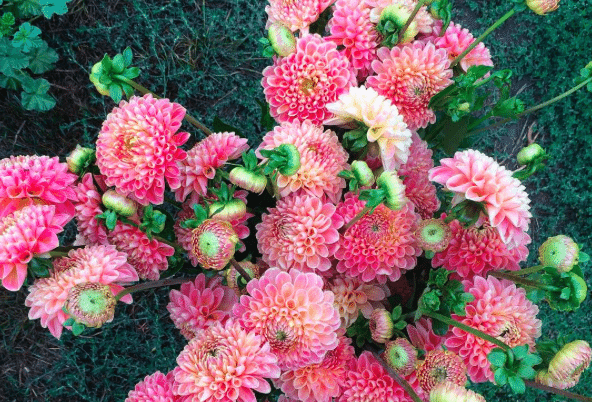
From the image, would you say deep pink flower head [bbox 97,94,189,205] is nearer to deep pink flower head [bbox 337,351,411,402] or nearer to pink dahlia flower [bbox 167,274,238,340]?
pink dahlia flower [bbox 167,274,238,340]

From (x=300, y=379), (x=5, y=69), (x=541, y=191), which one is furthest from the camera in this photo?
(x=541, y=191)

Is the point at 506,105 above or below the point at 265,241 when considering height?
above

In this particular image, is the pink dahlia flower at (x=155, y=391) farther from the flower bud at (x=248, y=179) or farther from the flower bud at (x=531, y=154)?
the flower bud at (x=531, y=154)

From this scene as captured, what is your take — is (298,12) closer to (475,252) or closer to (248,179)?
(248,179)

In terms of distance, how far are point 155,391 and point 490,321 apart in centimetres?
51

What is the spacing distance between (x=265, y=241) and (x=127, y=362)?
2.73 ft

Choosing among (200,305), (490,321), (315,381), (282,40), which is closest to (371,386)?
(315,381)

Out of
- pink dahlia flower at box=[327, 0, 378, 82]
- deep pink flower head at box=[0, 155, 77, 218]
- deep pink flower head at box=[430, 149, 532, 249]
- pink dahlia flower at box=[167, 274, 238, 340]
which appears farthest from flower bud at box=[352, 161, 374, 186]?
deep pink flower head at box=[0, 155, 77, 218]

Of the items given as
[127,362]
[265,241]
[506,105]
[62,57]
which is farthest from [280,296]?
[62,57]

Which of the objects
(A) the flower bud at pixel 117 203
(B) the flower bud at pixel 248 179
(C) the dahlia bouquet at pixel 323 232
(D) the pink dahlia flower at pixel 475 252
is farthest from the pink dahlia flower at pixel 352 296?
(A) the flower bud at pixel 117 203

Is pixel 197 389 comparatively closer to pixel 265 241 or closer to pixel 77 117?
pixel 265 241

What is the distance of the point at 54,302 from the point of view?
806 mm

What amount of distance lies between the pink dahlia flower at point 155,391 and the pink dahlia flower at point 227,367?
7cm

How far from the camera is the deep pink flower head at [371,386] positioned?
2.82ft
